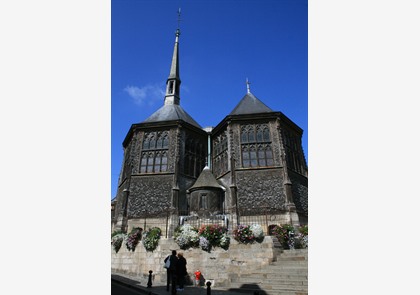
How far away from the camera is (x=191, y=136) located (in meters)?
23.8

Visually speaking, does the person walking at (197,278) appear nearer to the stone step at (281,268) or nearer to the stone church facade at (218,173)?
the stone step at (281,268)

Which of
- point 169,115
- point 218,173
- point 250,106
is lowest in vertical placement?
point 218,173

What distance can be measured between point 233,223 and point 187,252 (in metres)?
6.97

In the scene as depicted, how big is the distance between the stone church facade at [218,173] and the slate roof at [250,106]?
0.09m

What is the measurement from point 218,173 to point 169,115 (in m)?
7.84

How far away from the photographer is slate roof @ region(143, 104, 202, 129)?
81.8 ft

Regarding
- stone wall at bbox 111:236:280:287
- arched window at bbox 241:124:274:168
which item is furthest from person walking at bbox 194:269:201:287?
arched window at bbox 241:124:274:168

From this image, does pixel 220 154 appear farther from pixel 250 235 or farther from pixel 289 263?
pixel 289 263

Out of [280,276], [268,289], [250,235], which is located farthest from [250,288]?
[250,235]

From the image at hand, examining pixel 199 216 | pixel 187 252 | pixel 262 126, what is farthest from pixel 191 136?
pixel 187 252

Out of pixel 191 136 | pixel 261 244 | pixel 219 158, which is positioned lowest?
pixel 261 244

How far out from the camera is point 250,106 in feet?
78.8

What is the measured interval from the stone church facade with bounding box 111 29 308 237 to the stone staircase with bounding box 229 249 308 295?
18.8 ft
